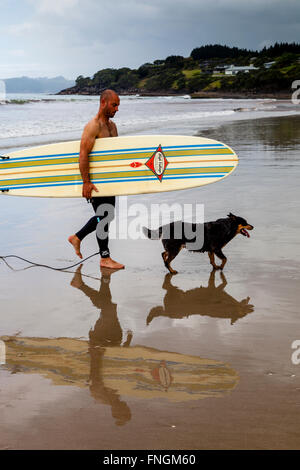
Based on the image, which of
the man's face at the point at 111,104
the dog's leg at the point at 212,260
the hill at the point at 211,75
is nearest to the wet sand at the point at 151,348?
the dog's leg at the point at 212,260

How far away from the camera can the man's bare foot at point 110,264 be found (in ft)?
15.2

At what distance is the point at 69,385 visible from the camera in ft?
8.66

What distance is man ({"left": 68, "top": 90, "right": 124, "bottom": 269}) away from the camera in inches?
180

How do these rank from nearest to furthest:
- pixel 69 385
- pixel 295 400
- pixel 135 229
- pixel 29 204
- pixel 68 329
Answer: pixel 295 400 → pixel 69 385 → pixel 68 329 → pixel 135 229 → pixel 29 204

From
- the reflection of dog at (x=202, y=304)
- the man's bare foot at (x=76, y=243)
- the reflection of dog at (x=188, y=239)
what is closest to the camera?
the reflection of dog at (x=202, y=304)

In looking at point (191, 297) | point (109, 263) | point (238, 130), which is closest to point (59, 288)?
point (109, 263)

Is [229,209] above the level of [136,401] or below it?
above

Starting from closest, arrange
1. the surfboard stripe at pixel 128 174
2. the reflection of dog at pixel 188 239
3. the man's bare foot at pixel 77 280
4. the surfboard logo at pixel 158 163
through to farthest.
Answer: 1. the man's bare foot at pixel 77 280
2. the reflection of dog at pixel 188 239
3. the surfboard stripe at pixel 128 174
4. the surfboard logo at pixel 158 163

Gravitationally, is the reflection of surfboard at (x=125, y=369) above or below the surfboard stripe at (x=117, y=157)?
below

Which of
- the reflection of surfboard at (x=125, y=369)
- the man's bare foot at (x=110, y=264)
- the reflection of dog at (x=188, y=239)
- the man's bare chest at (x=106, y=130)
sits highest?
the man's bare chest at (x=106, y=130)

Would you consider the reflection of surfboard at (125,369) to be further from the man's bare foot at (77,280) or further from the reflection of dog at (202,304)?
the man's bare foot at (77,280)

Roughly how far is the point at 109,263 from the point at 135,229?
1349 mm

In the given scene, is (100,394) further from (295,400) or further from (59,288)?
(59,288)
